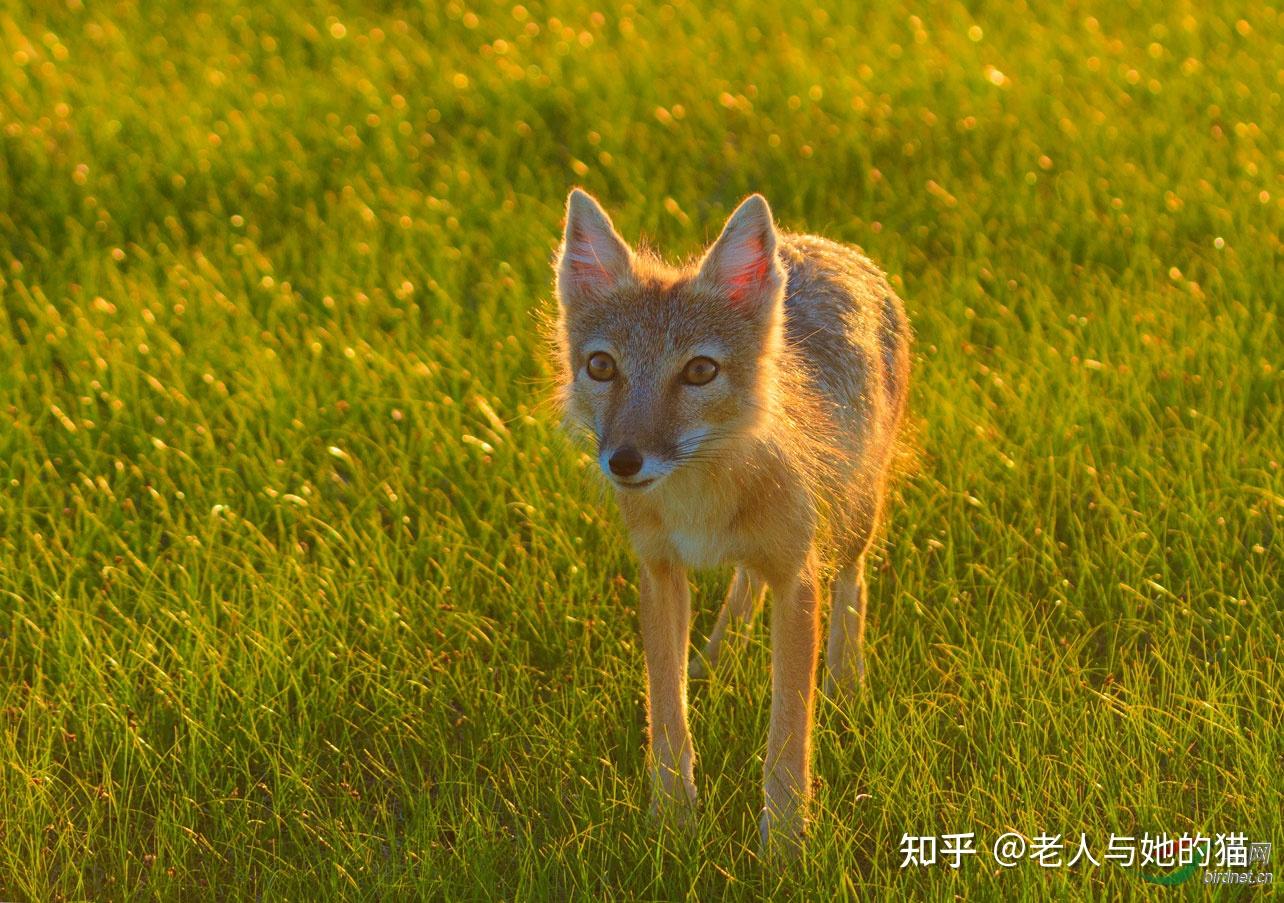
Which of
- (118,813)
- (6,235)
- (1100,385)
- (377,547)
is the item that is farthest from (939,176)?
(118,813)

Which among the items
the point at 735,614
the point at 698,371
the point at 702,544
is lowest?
the point at 735,614

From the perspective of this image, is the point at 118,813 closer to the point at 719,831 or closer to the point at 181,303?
the point at 719,831

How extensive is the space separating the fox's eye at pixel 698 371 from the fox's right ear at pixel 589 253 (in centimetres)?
41

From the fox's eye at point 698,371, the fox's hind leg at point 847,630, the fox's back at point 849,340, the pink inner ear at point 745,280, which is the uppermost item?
the pink inner ear at point 745,280

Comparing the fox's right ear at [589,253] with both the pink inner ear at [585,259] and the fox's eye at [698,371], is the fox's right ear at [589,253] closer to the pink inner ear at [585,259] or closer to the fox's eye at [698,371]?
the pink inner ear at [585,259]

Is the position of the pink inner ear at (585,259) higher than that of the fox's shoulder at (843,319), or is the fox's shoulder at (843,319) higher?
the pink inner ear at (585,259)

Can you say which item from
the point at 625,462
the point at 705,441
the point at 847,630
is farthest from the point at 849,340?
the point at 625,462

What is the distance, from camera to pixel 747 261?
4152 mm

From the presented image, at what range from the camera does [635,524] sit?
14.1 ft

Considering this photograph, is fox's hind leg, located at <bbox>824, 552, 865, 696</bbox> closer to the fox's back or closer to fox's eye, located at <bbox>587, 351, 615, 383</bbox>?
the fox's back

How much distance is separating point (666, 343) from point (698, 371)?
11 cm

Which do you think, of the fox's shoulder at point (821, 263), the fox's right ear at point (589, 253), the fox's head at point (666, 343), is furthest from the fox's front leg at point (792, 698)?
the fox's shoulder at point (821, 263)

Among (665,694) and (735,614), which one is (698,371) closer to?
(665,694)

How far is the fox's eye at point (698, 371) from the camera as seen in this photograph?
3997 millimetres
